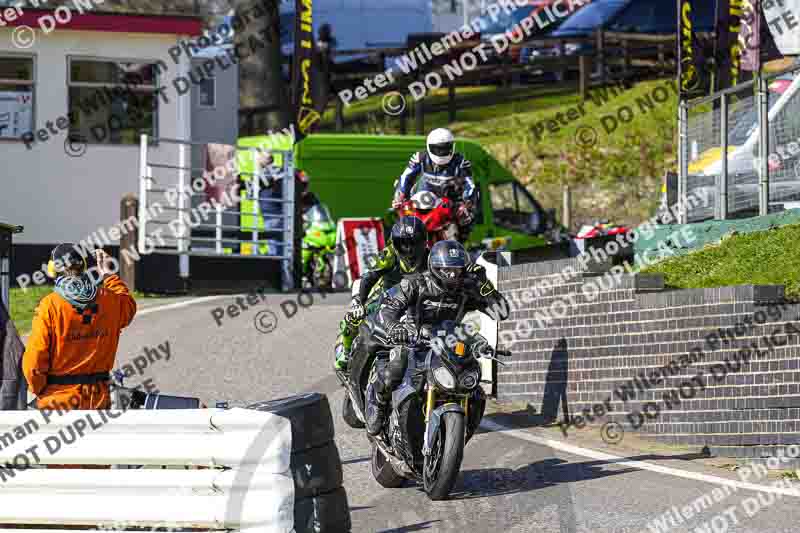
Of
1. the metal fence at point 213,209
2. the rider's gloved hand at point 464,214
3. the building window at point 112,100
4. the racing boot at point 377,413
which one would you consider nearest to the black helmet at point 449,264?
the racing boot at point 377,413

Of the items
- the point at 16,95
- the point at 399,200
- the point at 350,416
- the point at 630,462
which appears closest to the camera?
the point at 630,462

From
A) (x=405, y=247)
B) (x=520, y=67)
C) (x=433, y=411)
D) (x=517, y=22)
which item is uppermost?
(x=517, y=22)

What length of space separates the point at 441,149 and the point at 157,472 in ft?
23.6

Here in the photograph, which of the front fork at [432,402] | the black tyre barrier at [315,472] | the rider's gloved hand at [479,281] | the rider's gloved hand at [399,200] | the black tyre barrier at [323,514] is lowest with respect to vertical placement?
the black tyre barrier at [323,514]

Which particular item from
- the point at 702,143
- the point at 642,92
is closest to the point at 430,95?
the point at 642,92

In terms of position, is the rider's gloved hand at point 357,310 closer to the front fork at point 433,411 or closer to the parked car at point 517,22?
the front fork at point 433,411

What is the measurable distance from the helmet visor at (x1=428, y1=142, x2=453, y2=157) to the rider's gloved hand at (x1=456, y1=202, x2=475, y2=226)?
62 cm

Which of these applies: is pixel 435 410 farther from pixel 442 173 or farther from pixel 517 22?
pixel 517 22

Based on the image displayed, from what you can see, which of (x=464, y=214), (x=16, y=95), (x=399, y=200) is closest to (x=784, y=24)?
(x=464, y=214)

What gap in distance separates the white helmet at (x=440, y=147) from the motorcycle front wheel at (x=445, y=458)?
5069mm

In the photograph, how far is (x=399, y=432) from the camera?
933 cm

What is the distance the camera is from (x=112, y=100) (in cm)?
2306

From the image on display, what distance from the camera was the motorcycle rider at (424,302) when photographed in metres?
9.54

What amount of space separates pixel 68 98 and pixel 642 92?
15.8 m
